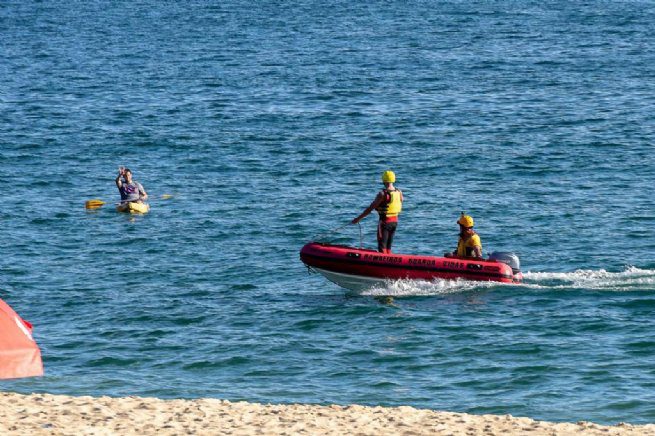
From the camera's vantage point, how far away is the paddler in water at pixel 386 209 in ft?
77.3

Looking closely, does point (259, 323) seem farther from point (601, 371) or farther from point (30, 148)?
Answer: point (30, 148)

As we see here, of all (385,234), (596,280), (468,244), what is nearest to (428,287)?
(468,244)

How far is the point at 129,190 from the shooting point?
105 feet

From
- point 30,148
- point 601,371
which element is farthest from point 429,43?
point 601,371

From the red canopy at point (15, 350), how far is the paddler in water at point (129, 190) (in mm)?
19897

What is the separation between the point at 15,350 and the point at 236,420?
4.51m

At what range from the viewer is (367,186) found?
3434 centimetres

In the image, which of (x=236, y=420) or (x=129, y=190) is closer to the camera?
(x=236, y=420)

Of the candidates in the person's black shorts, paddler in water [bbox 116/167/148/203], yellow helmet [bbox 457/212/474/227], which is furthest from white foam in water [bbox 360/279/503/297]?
paddler in water [bbox 116/167/148/203]

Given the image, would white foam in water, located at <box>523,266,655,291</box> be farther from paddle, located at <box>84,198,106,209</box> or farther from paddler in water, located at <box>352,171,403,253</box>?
paddle, located at <box>84,198,106,209</box>

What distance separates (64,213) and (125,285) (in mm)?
6793

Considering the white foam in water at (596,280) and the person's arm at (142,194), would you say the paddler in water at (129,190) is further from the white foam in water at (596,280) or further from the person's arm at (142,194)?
the white foam in water at (596,280)

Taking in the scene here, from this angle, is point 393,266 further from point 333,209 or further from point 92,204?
point 92,204

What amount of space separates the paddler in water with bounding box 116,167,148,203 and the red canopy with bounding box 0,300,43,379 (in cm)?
1990
